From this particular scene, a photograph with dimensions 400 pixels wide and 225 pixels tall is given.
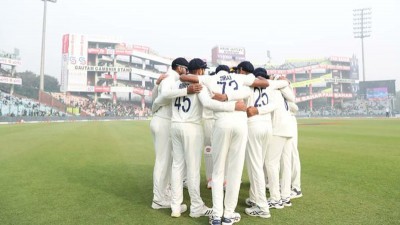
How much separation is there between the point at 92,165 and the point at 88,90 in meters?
59.5

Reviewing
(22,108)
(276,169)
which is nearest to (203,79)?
(276,169)

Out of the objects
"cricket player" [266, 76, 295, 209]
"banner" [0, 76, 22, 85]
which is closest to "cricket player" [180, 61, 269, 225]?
"cricket player" [266, 76, 295, 209]

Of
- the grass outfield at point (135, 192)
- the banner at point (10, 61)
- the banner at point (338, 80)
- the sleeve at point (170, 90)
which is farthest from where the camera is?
the banner at point (338, 80)

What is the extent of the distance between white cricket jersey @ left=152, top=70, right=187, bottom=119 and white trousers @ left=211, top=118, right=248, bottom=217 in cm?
80

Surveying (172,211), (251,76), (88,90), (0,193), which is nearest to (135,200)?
(172,211)

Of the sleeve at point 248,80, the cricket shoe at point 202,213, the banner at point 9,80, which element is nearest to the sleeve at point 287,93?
the sleeve at point 248,80

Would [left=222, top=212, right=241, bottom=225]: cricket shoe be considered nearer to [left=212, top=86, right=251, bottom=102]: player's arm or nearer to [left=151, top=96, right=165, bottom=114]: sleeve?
[left=212, top=86, right=251, bottom=102]: player's arm

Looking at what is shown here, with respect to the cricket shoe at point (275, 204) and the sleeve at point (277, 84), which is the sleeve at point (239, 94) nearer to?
the sleeve at point (277, 84)

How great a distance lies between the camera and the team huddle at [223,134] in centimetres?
412

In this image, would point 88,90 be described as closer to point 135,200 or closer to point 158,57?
point 158,57

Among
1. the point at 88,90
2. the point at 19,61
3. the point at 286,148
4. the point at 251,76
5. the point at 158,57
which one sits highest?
the point at 158,57

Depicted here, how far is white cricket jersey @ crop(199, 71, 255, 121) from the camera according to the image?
4.13 m

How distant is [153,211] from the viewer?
4629 mm

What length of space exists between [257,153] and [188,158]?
1033 mm
